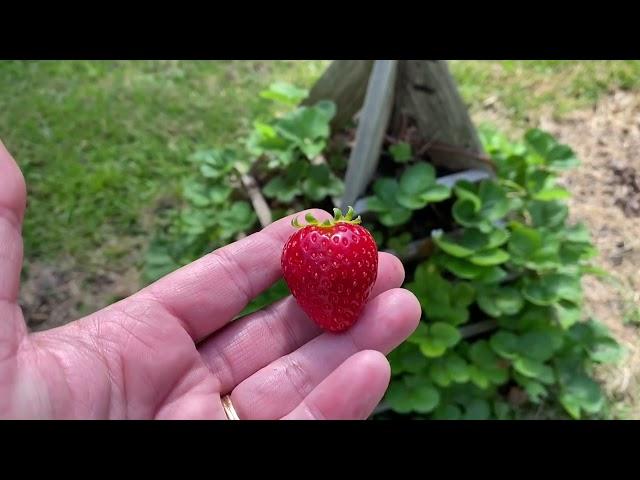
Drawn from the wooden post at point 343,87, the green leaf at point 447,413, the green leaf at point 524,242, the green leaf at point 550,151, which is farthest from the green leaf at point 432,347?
the wooden post at point 343,87

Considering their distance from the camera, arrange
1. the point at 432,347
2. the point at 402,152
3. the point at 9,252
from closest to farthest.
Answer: the point at 9,252 < the point at 432,347 < the point at 402,152

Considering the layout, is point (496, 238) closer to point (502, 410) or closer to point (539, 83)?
point (502, 410)

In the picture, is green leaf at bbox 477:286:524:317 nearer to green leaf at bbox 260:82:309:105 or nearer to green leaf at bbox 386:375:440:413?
green leaf at bbox 386:375:440:413

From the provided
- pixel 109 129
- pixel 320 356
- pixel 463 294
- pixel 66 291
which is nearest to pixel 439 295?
pixel 463 294

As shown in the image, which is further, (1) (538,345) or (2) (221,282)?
(1) (538,345)

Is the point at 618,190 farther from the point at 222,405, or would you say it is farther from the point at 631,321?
the point at 222,405
